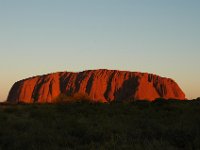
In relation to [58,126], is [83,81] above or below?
below

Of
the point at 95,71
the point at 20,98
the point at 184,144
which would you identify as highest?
the point at 184,144

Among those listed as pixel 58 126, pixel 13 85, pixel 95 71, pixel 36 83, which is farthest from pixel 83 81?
pixel 58 126

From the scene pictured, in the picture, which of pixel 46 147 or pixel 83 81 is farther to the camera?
pixel 83 81

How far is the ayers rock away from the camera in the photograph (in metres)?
118

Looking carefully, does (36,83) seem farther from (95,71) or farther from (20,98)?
(95,71)

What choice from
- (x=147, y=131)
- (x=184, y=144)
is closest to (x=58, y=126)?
(x=147, y=131)

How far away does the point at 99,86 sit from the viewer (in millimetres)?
122000

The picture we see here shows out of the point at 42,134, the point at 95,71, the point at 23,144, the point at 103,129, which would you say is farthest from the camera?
the point at 95,71

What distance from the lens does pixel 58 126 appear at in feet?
52.2

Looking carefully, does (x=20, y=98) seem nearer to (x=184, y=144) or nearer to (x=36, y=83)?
(x=36, y=83)

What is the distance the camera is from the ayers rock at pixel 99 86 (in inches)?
4633

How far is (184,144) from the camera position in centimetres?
1115

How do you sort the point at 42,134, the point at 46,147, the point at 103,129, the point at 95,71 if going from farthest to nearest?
the point at 95,71, the point at 103,129, the point at 42,134, the point at 46,147

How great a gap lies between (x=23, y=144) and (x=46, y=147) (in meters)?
1.12
